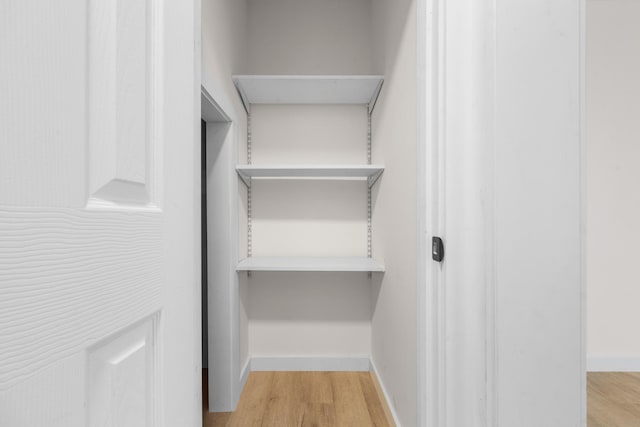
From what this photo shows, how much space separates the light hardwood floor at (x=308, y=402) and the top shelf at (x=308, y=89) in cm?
164

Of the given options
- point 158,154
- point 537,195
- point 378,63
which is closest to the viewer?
point 158,154

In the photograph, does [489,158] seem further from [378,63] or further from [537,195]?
[378,63]

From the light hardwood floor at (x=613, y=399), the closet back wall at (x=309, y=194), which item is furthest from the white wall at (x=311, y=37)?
the light hardwood floor at (x=613, y=399)

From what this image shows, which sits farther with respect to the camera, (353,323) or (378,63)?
(353,323)

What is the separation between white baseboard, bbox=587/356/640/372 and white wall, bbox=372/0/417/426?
1.34m

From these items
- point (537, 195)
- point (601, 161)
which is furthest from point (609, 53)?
point (537, 195)

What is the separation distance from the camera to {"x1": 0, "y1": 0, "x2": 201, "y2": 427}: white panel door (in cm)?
26

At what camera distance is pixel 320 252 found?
199cm

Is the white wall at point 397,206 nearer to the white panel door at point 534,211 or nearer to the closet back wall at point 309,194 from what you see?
the closet back wall at point 309,194

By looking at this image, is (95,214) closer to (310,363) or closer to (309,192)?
(309,192)

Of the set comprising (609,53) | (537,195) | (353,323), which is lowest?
(353,323)

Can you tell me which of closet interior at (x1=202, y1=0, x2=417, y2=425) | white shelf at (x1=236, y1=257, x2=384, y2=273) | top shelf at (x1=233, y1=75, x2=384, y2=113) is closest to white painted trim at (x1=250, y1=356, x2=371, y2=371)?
closet interior at (x1=202, y1=0, x2=417, y2=425)

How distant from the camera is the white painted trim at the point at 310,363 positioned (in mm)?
1941

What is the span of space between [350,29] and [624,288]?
235cm
